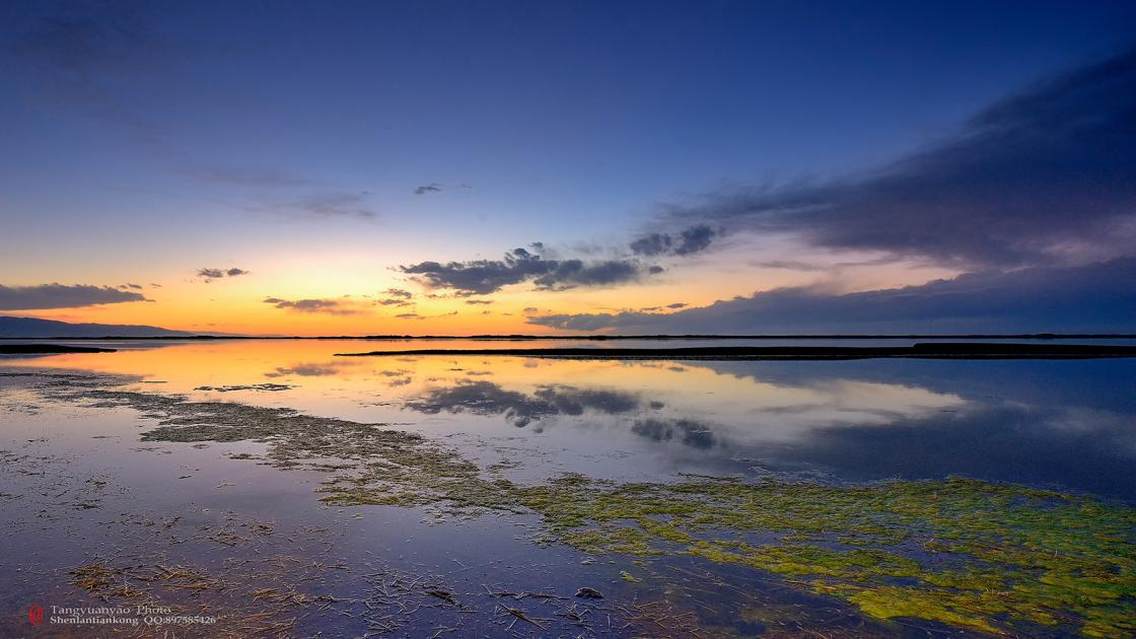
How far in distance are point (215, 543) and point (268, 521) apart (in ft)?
4.00

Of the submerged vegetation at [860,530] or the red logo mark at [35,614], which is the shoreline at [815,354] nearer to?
the submerged vegetation at [860,530]

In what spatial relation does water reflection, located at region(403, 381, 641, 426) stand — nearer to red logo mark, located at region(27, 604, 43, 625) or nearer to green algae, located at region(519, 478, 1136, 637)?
green algae, located at region(519, 478, 1136, 637)

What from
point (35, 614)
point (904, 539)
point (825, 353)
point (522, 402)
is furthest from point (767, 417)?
point (825, 353)

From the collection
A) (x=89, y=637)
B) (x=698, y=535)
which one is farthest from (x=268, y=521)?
(x=698, y=535)

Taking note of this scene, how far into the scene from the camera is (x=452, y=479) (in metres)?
14.2

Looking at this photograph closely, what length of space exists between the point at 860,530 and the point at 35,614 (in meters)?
12.9

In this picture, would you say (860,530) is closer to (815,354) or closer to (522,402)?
(522,402)

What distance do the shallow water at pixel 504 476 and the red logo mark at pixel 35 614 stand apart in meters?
0.16

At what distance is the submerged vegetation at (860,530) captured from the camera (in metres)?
8.06

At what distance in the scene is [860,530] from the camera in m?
10.8

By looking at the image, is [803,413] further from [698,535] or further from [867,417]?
[698,535]

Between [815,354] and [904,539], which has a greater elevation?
[815,354]

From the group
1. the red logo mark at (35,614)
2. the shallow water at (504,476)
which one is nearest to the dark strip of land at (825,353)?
the shallow water at (504,476)

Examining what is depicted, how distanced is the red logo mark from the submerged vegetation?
5148 mm
